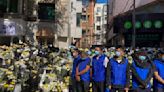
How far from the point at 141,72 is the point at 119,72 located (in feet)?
3.64

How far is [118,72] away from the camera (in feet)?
39.2

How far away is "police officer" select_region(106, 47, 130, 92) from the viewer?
11930mm

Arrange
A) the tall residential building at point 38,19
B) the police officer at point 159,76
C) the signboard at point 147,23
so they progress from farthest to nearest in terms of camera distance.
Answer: the tall residential building at point 38,19, the signboard at point 147,23, the police officer at point 159,76

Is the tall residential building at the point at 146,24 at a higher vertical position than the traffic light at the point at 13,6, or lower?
lower

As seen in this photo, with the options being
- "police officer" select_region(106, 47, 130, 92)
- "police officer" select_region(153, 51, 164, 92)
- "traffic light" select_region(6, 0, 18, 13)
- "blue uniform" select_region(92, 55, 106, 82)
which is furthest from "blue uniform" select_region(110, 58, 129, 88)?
"traffic light" select_region(6, 0, 18, 13)

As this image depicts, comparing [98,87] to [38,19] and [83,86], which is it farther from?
[38,19]

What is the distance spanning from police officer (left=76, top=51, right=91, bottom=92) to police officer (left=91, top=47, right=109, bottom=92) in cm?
17

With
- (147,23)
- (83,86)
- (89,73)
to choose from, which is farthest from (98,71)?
(147,23)

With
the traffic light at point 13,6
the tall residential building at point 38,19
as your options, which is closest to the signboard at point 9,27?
the tall residential building at point 38,19

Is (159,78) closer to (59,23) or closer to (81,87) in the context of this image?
(81,87)

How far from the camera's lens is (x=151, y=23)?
1571 inches

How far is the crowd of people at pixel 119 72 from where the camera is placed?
429 inches

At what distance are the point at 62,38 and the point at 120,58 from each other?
1268 inches

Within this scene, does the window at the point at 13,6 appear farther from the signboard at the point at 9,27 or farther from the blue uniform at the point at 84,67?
the blue uniform at the point at 84,67
